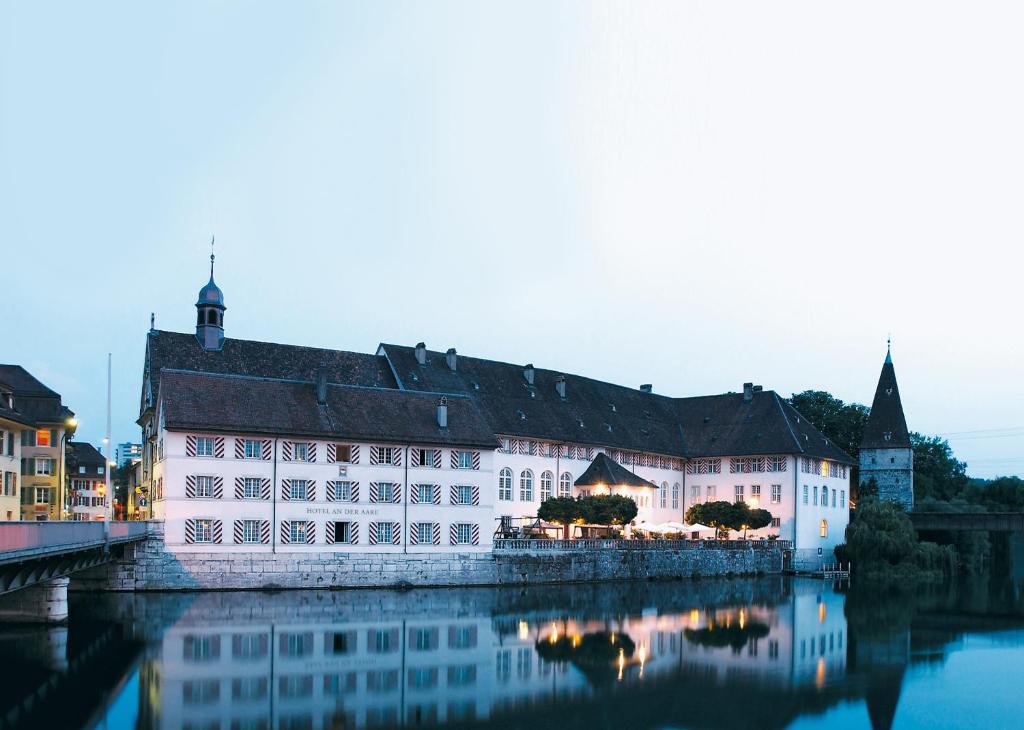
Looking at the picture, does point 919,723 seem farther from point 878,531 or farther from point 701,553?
point 878,531

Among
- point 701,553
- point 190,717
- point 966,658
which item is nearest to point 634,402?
point 701,553

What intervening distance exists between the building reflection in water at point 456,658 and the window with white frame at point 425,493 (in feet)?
20.6

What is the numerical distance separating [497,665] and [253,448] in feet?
71.9

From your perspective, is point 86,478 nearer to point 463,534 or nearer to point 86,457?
point 86,457

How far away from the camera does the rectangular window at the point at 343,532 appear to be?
4638 cm

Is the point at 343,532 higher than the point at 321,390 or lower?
lower

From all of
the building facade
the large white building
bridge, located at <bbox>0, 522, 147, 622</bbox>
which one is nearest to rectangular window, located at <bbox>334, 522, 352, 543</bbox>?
the large white building

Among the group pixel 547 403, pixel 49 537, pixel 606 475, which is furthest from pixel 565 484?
pixel 49 537

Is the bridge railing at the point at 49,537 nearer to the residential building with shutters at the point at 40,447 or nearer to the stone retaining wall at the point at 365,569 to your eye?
the stone retaining wall at the point at 365,569

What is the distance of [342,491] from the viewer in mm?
46906

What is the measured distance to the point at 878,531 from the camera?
64688mm

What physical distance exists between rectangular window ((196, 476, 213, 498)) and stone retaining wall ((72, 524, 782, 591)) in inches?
80.4

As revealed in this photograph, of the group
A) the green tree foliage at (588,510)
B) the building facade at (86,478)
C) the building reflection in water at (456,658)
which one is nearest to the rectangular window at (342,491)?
the building reflection in water at (456,658)

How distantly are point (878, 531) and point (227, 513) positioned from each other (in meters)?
39.3
